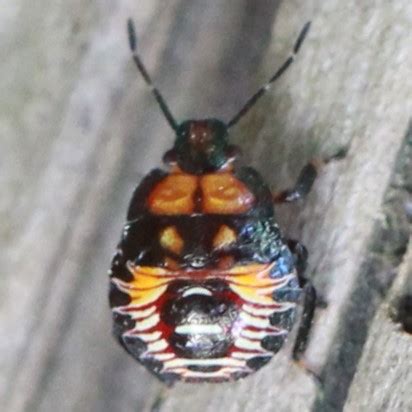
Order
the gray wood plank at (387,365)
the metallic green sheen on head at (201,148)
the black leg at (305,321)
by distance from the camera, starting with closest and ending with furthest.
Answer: the gray wood plank at (387,365) < the black leg at (305,321) < the metallic green sheen on head at (201,148)

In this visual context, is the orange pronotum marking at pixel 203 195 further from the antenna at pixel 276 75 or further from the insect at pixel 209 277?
the antenna at pixel 276 75

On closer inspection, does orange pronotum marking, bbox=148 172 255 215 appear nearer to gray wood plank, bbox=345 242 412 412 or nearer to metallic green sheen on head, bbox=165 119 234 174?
metallic green sheen on head, bbox=165 119 234 174

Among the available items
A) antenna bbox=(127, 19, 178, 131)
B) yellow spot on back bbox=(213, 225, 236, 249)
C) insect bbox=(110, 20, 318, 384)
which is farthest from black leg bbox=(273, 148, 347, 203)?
antenna bbox=(127, 19, 178, 131)

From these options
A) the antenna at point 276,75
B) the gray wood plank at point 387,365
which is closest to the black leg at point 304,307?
the gray wood plank at point 387,365

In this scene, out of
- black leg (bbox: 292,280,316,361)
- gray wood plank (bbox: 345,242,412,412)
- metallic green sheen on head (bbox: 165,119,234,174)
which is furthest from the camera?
metallic green sheen on head (bbox: 165,119,234,174)

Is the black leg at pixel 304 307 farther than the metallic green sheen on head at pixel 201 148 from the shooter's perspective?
No

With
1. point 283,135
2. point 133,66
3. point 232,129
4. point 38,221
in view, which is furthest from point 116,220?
point 283,135

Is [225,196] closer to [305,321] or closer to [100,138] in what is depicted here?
[305,321]

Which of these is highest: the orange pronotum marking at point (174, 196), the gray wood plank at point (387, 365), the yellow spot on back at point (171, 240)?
the orange pronotum marking at point (174, 196)

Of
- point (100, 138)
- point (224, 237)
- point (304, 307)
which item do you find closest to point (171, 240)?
point (224, 237)
